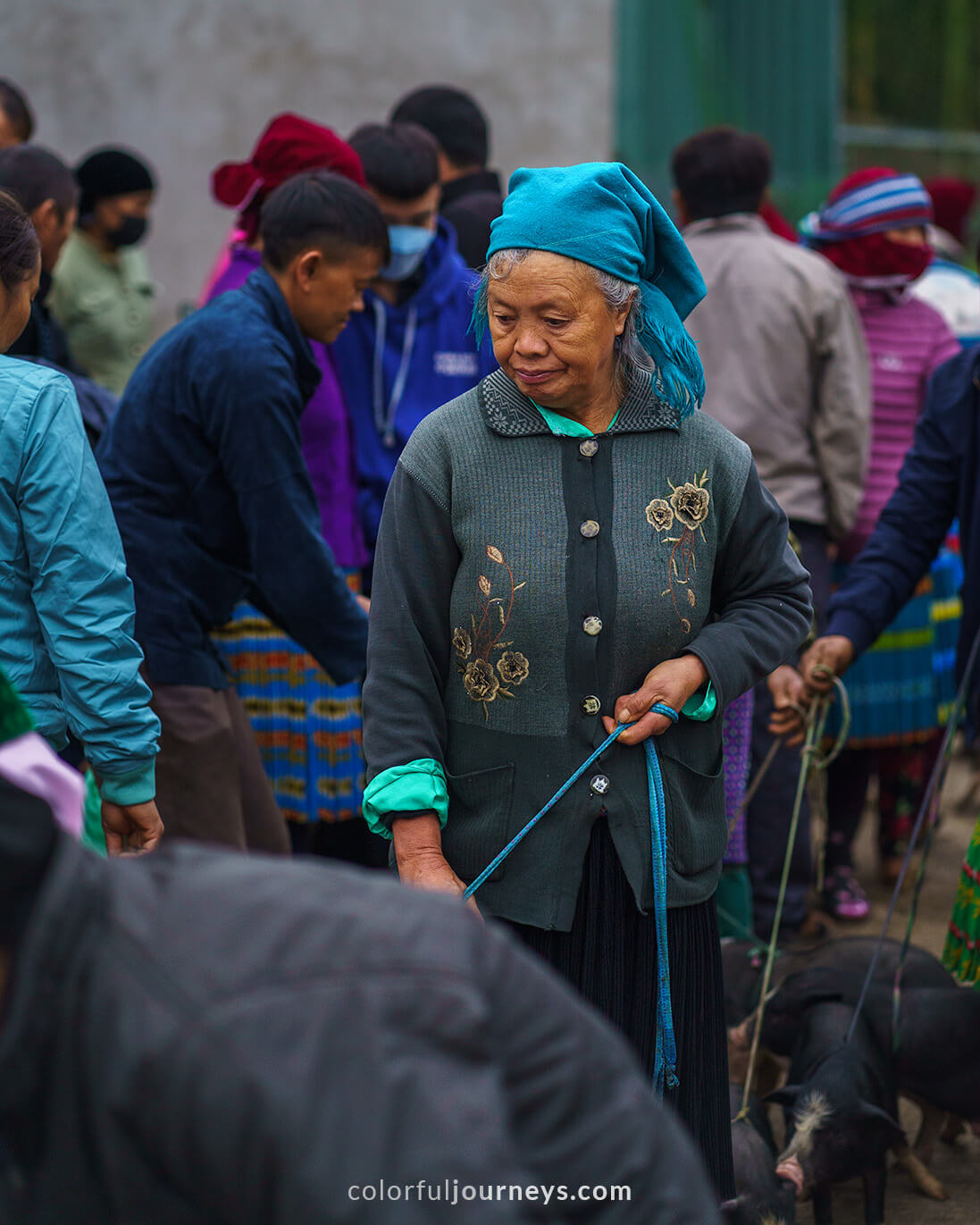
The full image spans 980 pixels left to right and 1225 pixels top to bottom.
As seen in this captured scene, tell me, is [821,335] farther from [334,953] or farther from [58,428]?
[334,953]

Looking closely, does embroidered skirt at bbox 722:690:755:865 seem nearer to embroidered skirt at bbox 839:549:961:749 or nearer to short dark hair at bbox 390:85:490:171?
embroidered skirt at bbox 839:549:961:749

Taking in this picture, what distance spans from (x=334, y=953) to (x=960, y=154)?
1282 centimetres

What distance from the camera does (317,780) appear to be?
4.16 meters

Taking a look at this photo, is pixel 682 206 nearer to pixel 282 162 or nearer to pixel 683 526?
pixel 282 162

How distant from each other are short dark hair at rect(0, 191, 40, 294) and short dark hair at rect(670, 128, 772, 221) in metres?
2.51

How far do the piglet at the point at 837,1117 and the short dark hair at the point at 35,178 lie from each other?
96.9 inches

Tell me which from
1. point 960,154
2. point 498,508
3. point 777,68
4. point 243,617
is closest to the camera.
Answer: point 498,508

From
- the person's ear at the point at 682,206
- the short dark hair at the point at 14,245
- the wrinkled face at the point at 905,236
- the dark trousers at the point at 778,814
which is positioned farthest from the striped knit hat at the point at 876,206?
the short dark hair at the point at 14,245

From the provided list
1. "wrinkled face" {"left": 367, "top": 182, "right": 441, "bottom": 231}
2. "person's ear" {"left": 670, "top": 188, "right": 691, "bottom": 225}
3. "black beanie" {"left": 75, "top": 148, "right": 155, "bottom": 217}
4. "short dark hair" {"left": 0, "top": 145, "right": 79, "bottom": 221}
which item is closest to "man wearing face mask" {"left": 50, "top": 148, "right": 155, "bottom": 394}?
"black beanie" {"left": 75, "top": 148, "right": 155, "bottom": 217}

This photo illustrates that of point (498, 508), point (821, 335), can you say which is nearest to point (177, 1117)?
point (498, 508)

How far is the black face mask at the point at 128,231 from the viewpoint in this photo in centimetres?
595

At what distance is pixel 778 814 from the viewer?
4434mm

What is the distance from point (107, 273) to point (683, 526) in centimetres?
456

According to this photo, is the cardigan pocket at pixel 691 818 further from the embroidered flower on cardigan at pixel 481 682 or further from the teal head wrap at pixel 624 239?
the teal head wrap at pixel 624 239
